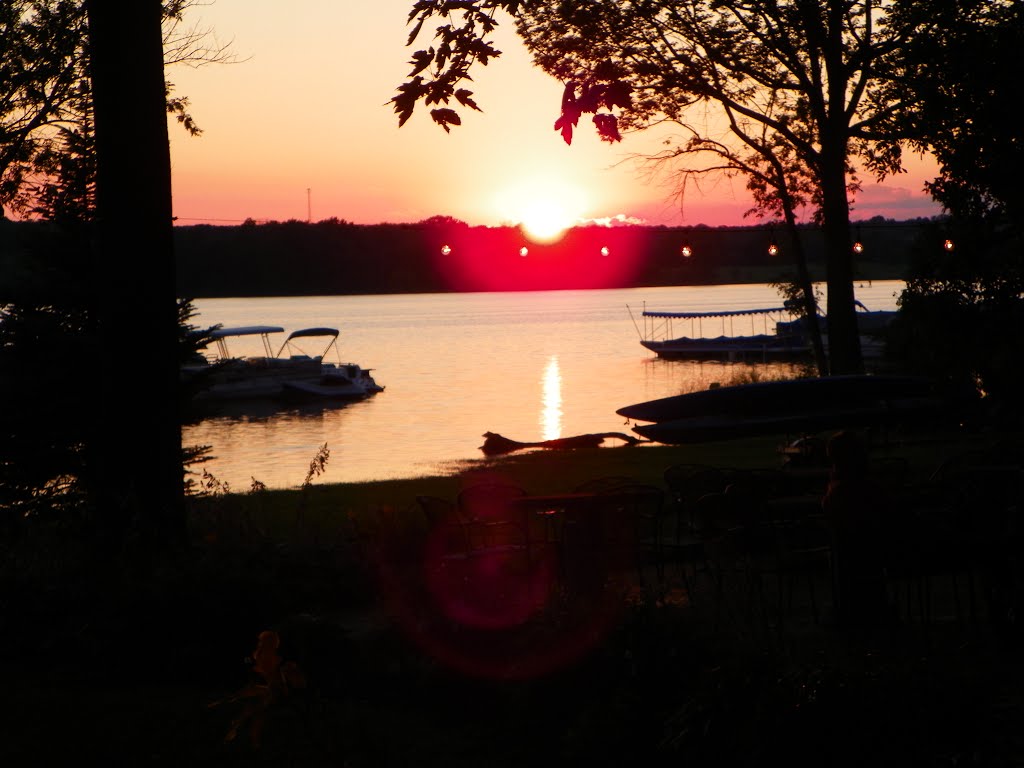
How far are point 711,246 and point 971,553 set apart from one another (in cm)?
12125

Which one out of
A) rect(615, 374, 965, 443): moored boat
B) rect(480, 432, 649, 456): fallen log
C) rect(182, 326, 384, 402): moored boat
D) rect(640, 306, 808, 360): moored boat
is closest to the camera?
rect(615, 374, 965, 443): moored boat

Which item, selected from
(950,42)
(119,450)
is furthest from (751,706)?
(950,42)

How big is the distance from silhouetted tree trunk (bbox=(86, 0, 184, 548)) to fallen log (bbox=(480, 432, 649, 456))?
31.4 meters

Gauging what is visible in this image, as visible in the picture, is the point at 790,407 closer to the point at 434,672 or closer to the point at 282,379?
the point at 434,672

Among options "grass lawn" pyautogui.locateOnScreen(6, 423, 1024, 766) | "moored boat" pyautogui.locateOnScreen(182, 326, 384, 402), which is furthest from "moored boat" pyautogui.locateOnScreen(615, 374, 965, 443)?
"moored boat" pyautogui.locateOnScreen(182, 326, 384, 402)

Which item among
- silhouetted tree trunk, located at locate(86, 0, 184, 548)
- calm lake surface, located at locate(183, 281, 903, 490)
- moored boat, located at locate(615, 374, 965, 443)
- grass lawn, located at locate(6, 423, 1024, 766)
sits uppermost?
silhouetted tree trunk, located at locate(86, 0, 184, 548)

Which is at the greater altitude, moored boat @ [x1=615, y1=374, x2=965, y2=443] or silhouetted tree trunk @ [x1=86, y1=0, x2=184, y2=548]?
silhouetted tree trunk @ [x1=86, y1=0, x2=184, y2=548]

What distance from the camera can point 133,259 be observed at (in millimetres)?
9805

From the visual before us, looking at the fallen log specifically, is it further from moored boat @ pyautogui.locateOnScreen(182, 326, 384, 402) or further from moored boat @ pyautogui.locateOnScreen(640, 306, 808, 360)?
moored boat @ pyautogui.locateOnScreen(640, 306, 808, 360)

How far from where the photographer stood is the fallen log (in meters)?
42.0

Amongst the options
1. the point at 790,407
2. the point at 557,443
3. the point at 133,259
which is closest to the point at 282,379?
the point at 557,443

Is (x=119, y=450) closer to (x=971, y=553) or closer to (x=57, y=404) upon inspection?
(x=971, y=553)

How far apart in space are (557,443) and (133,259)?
33110 mm

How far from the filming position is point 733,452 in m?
25.0
